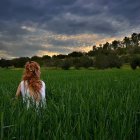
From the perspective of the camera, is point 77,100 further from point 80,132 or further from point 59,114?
point 80,132

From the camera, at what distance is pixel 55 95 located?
749 centimetres

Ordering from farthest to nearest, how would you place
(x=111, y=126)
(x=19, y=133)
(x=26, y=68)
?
(x=26, y=68) → (x=111, y=126) → (x=19, y=133)

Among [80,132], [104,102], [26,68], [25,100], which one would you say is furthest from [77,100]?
[80,132]

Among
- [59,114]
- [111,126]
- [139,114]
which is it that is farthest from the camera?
[139,114]

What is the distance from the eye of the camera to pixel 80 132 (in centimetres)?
329

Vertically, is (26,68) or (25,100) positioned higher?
(26,68)

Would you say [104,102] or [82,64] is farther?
[82,64]

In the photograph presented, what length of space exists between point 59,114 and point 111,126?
1.99 ft

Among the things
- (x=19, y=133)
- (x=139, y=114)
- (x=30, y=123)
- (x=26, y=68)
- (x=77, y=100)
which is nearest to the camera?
(x=19, y=133)

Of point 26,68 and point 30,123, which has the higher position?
point 26,68

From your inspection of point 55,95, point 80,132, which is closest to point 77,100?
point 80,132

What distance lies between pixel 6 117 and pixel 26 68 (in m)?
2.13

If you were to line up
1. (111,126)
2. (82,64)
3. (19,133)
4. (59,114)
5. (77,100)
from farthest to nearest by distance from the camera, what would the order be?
(82,64)
(77,100)
(59,114)
(111,126)
(19,133)

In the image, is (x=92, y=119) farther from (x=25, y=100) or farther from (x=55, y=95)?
(x=55, y=95)
